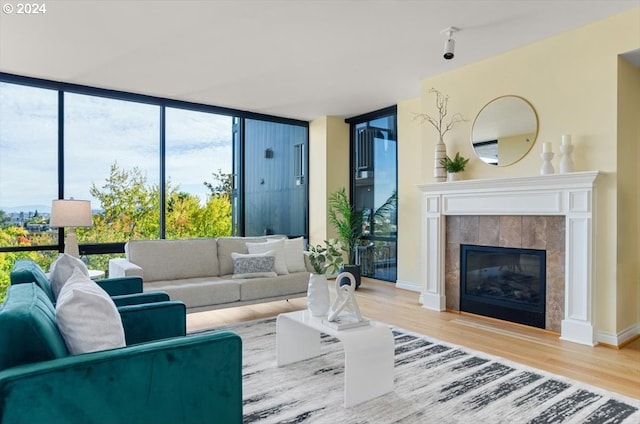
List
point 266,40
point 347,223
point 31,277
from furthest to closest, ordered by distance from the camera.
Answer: point 347,223 < point 266,40 < point 31,277

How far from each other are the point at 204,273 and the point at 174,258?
0.35 metres

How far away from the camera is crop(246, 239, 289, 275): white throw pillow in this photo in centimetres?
441

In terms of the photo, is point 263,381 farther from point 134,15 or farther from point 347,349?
point 134,15

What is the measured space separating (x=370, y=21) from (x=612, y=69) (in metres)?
2.00

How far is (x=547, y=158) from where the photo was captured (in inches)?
140

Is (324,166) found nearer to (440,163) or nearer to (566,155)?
(440,163)

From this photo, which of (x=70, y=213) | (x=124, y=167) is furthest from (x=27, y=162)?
(x=70, y=213)

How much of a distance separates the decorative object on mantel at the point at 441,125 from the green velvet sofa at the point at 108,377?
3405 millimetres

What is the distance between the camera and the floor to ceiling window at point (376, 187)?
6.06 m

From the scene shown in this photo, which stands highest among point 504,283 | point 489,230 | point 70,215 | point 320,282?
point 70,215

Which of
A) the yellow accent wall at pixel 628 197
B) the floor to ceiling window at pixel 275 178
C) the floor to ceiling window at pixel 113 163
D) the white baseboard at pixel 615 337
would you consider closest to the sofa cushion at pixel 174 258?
the floor to ceiling window at pixel 113 163

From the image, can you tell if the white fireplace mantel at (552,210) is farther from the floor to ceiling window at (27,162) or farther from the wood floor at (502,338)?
the floor to ceiling window at (27,162)

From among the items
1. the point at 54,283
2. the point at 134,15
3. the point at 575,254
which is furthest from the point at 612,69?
the point at 54,283

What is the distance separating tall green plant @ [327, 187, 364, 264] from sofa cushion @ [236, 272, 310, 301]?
5.54 feet
